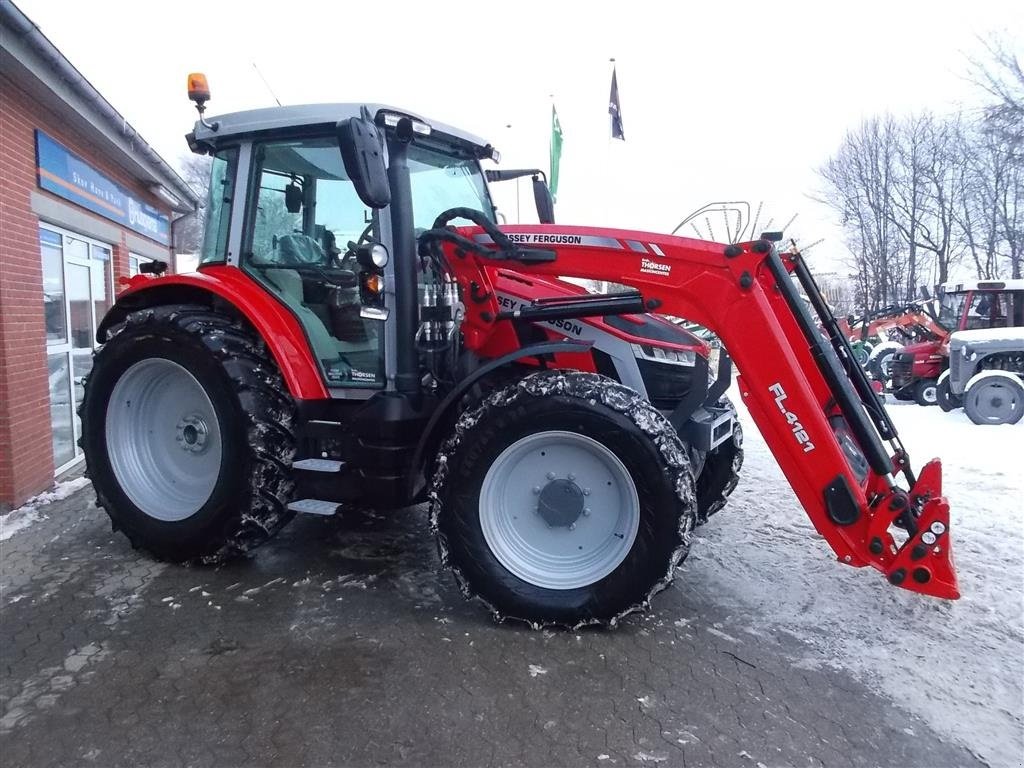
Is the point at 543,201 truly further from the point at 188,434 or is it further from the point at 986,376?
the point at 986,376

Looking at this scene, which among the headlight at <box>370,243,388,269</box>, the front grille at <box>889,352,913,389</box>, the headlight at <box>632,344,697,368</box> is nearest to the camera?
the headlight at <box>370,243,388,269</box>

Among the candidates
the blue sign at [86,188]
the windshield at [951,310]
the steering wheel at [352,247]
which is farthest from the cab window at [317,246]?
the windshield at [951,310]

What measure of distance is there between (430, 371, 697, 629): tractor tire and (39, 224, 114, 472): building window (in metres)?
3.93

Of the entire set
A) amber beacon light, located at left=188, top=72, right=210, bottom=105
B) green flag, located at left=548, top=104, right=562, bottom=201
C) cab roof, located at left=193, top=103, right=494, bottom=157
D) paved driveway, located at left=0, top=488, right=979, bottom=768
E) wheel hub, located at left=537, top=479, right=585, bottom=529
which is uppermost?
green flag, located at left=548, top=104, right=562, bottom=201

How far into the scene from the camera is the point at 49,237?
6.09 meters

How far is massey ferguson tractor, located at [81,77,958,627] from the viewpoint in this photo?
3.20m

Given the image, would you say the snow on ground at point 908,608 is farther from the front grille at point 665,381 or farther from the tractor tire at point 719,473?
the front grille at point 665,381

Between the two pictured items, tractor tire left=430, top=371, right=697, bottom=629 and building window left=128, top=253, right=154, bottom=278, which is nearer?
tractor tire left=430, top=371, right=697, bottom=629

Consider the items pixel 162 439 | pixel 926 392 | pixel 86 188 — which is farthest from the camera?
pixel 926 392

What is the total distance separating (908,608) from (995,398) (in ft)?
28.0

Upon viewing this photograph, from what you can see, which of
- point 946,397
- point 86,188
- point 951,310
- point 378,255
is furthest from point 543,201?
point 951,310

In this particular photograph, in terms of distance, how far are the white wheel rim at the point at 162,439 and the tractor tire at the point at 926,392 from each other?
12.5 metres

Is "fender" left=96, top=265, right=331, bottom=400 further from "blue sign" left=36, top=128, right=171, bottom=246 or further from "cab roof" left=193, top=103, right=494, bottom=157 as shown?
"blue sign" left=36, top=128, right=171, bottom=246

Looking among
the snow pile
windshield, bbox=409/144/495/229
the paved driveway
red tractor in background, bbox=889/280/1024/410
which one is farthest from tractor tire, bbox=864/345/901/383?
the snow pile
